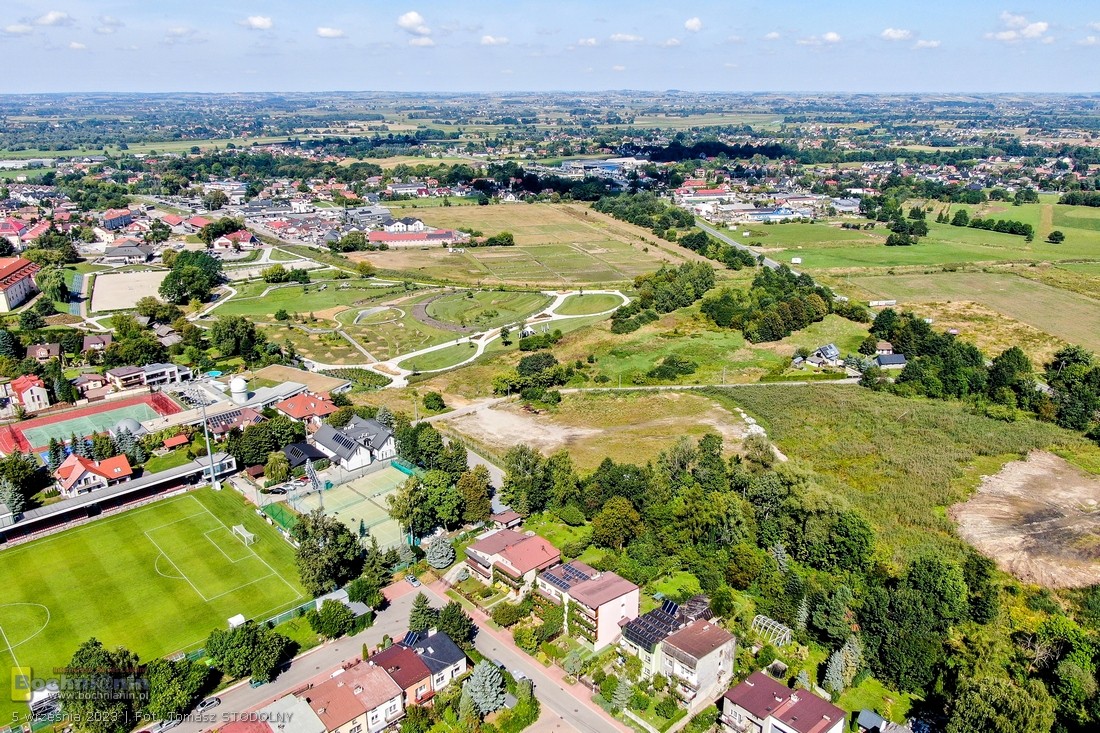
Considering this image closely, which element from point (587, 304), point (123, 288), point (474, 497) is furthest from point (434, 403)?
point (123, 288)

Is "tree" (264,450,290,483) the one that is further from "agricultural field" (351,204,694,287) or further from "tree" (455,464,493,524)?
"agricultural field" (351,204,694,287)

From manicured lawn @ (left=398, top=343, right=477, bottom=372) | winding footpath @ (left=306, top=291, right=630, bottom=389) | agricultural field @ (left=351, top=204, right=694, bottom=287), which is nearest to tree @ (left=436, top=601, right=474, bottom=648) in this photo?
winding footpath @ (left=306, top=291, right=630, bottom=389)

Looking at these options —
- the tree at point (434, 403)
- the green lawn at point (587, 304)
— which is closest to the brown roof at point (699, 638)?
the tree at point (434, 403)

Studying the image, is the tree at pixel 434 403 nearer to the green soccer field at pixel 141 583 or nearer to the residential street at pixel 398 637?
the green soccer field at pixel 141 583

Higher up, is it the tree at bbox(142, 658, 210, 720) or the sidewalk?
the tree at bbox(142, 658, 210, 720)

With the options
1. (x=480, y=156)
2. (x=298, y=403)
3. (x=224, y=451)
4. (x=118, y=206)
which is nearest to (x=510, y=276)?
(x=298, y=403)

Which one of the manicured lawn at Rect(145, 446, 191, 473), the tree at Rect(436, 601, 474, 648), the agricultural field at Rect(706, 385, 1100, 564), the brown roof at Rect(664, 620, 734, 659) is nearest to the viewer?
the brown roof at Rect(664, 620, 734, 659)
